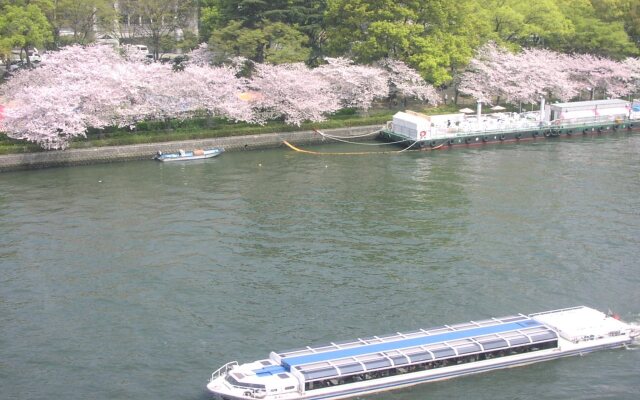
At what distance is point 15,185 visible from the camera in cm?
6134

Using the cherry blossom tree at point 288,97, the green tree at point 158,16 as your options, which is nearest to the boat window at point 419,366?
the cherry blossom tree at point 288,97

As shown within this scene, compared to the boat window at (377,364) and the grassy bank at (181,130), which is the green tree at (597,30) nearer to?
the grassy bank at (181,130)

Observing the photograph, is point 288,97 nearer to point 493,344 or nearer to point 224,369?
point 493,344

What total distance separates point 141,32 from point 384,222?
220ft

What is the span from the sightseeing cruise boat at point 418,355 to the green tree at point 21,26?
63.6 meters

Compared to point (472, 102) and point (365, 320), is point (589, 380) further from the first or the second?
point (472, 102)

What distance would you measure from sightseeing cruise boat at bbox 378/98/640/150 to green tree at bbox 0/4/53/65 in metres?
38.8

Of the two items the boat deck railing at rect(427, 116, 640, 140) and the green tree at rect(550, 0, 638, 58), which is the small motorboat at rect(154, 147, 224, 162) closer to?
the boat deck railing at rect(427, 116, 640, 140)

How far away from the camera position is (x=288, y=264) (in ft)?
142

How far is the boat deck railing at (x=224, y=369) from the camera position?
30.6m

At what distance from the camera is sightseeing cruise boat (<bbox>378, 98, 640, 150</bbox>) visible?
75688 millimetres

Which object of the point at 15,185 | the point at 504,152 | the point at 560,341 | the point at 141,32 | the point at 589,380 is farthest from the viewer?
the point at 141,32

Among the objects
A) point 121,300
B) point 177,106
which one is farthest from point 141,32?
point 121,300

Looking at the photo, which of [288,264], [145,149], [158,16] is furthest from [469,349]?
[158,16]
